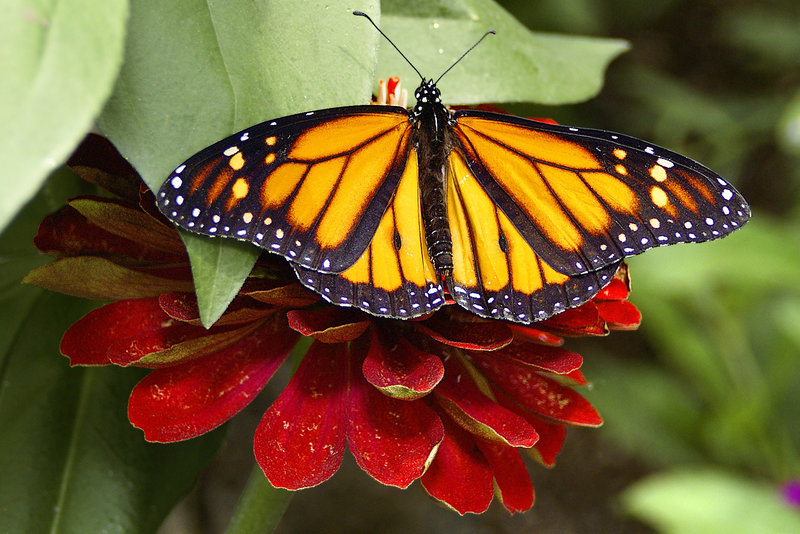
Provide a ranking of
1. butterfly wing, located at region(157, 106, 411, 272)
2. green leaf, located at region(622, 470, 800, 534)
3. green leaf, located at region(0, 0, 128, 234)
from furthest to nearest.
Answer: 1. green leaf, located at region(622, 470, 800, 534)
2. butterfly wing, located at region(157, 106, 411, 272)
3. green leaf, located at region(0, 0, 128, 234)

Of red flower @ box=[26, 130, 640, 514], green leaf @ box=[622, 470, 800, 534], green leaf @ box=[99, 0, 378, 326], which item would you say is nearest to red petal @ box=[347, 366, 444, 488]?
red flower @ box=[26, 130, 640, 514]

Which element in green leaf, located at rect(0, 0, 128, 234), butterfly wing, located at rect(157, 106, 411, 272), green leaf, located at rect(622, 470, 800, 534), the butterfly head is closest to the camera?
green leaf, located at rect(0, 0, 128, 234)

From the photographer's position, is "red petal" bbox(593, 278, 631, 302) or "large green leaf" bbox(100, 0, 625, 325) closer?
"large green leaf" bbox(100, 0, 625, 325)

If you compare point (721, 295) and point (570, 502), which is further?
point (570, 502)

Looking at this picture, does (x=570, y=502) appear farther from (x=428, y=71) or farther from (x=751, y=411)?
(x=428, y=71)

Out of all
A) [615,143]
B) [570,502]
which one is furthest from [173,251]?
[570,502]

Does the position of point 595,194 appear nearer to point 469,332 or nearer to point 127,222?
point 469,332

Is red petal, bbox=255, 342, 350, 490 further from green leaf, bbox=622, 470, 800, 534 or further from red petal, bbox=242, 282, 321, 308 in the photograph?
green leaf, bbox=622, 470, 800, 534

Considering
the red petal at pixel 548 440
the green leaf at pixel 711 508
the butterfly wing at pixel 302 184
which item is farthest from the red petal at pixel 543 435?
the green leaf at pixel 711 508
